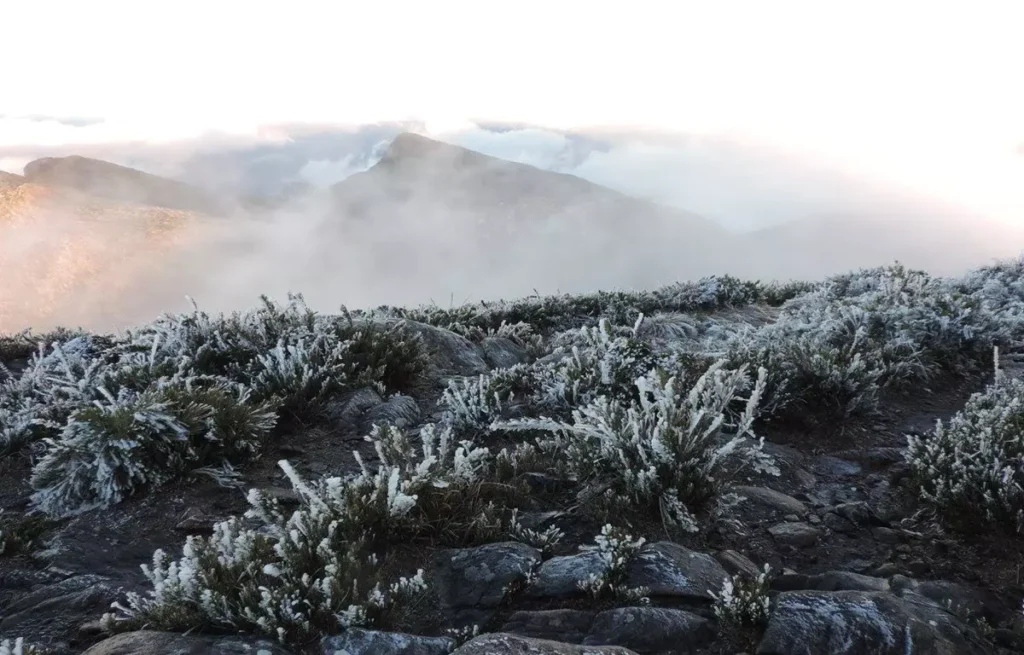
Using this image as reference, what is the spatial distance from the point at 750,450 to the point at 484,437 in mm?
1907

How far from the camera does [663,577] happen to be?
2.62m

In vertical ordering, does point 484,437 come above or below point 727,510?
below

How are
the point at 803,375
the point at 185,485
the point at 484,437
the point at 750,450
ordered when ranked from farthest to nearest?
1. the point at 803,375
2. the point at 484,437
3. the point at 185,485
4. the point at 750,450

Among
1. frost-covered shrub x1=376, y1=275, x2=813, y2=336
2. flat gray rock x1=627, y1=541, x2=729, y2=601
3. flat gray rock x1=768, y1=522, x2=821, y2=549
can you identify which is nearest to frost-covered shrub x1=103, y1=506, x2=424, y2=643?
flat gray rock x1=627, y1=541, x2=729, y2=601

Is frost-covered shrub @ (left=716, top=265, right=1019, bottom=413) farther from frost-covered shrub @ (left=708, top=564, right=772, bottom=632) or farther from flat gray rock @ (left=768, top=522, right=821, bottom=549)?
frost-covered shrub @ (left=708, top=564, right=772, bottom=632)

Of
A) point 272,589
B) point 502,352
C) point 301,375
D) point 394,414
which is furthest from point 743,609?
point 502,352

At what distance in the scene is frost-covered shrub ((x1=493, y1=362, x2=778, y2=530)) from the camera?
3225 millimetres

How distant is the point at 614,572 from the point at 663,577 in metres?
0.21

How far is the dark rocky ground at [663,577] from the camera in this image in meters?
2.23

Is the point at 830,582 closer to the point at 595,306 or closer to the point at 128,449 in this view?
the point at 128,449

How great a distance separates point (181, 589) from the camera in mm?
2359

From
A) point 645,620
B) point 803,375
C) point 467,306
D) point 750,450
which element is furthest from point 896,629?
point 467,306

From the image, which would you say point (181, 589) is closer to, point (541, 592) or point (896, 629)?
point (541, 592)

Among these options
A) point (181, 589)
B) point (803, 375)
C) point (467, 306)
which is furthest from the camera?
point (467, 306)
